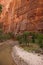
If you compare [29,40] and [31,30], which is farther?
[31,30]

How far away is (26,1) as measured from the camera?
2392 inches

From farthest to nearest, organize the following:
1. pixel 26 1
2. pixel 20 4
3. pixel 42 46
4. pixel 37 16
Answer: pixel 20 4, pixel 26 1, pixel 37 16, pixel 42 46

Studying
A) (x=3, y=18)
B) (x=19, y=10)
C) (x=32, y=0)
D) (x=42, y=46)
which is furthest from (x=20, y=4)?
(x=42, y=46)

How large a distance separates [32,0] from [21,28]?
900 cm

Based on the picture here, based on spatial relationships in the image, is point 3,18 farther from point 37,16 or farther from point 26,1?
point 37,16

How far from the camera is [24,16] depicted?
6122cm

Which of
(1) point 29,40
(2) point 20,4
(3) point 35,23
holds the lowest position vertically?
(1) point 29,40

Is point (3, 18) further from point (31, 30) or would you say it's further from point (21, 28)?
point (31, 30)

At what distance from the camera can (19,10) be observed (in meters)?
65.4

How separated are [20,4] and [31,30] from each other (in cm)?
1181

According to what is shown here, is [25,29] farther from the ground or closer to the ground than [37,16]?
closer to the ground

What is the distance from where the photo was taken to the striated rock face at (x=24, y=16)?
183 ft

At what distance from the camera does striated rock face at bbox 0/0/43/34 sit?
55719 mm

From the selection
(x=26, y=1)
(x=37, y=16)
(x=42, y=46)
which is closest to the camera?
(x=42, y=46)
